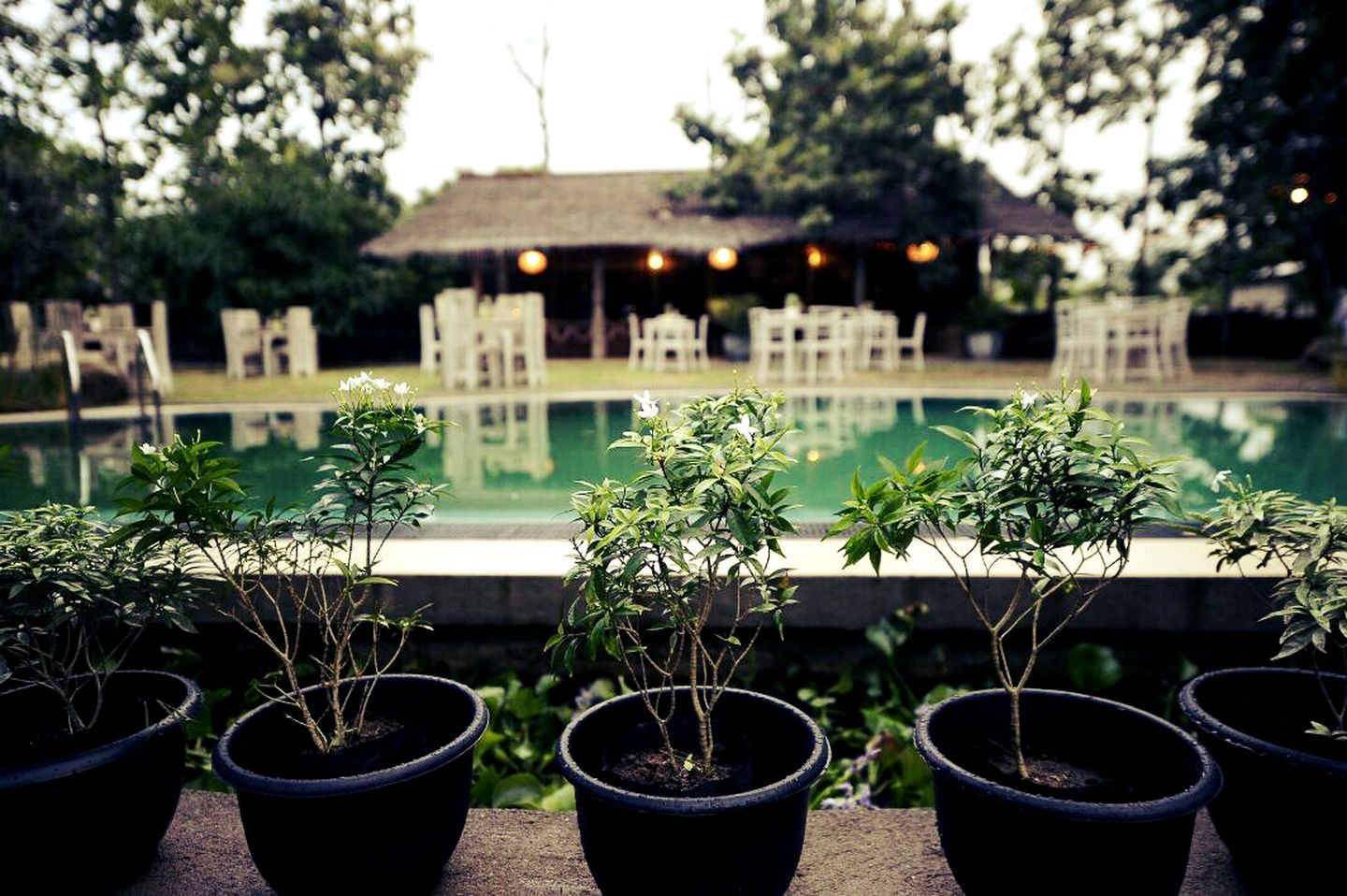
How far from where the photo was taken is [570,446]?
573 cm

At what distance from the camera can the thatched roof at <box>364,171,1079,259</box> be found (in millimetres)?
14203

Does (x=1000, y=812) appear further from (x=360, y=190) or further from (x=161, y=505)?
(x=360, y=190)

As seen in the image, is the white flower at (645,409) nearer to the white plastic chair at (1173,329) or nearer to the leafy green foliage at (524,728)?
the leafy green foliage at (524,728)

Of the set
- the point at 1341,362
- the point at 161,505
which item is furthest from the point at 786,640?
the point at 1341,362

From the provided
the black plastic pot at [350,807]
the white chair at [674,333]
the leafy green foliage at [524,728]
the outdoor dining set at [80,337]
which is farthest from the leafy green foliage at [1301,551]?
the white chair at [674,333]

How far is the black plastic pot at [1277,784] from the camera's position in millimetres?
Answer: 1240

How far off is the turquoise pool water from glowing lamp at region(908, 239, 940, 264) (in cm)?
651

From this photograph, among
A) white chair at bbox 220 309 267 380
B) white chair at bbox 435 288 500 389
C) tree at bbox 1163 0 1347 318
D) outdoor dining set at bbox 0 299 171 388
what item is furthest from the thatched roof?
outdoor dining set at bbox 0 299 171 388

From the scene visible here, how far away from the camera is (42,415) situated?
A: 23.5ft

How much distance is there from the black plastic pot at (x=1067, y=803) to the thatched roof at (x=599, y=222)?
1308 cm

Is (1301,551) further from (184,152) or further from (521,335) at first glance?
(184,152)

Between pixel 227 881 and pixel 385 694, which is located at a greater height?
pixel 385 694

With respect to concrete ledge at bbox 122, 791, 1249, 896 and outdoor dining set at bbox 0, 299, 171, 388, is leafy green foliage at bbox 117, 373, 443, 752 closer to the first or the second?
concrete ledge at bbox 122, 791, 1249, 896

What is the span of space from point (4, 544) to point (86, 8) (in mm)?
18664
